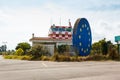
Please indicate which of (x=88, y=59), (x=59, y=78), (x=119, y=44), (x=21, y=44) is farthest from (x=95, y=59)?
(x=21, y=44)

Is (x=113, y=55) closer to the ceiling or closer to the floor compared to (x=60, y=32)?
closer to the floor

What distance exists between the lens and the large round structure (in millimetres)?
33281

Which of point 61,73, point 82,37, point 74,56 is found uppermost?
point 82,37

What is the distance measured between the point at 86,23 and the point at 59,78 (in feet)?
74.2

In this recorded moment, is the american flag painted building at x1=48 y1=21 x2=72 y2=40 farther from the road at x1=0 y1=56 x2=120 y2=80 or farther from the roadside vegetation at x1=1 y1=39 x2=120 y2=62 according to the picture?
the road at x1=0 y1=56 x2=120 y2=80

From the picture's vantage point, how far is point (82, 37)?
34.1m

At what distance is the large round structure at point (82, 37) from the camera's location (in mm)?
33281

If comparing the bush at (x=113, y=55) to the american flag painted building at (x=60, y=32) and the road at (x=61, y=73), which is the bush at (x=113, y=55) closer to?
the road at (x=61, y=73)

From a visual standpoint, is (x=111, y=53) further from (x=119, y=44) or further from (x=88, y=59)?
(x=119, y=44)

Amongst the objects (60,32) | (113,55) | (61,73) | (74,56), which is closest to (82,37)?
(74,56)

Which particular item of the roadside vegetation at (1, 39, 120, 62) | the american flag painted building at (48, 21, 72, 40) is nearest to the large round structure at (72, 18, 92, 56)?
the roadside vegetation at (1, 39, 120, 62)

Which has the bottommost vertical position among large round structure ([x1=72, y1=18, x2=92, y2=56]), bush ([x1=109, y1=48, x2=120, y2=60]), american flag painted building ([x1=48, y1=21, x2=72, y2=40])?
bush ([x1=109, y1=48, x2=120, y2=60])

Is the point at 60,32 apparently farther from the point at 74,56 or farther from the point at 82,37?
the point at 74,56

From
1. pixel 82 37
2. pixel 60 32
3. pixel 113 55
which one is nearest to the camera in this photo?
pixel 113 55
